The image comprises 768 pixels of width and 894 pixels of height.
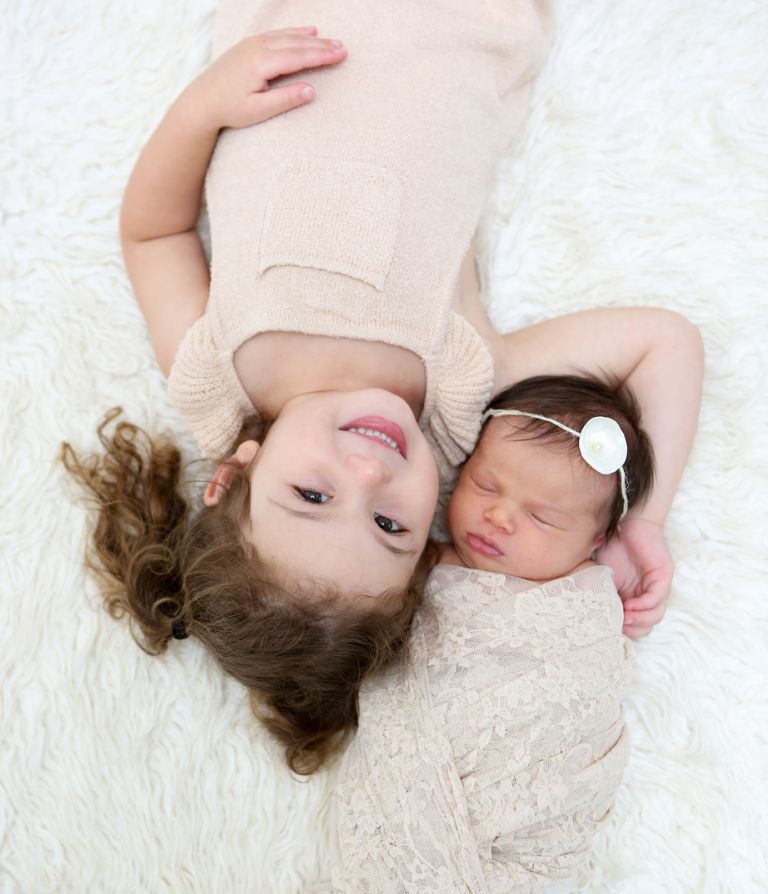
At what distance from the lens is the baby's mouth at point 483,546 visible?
1.50 m

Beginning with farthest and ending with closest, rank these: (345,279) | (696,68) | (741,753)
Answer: (696,68), (741,753), (345,279)

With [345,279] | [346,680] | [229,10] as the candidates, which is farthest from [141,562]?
[229,10]

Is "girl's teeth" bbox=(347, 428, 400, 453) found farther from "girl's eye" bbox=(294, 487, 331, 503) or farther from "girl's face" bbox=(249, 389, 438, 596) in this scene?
"girl's eye" bbox=(294, 487, 331, 503)

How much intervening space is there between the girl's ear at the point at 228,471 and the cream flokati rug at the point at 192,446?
25cm

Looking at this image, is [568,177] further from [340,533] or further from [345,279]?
[340,533]

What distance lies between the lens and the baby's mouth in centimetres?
150

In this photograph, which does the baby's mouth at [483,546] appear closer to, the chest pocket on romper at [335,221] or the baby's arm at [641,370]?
the baby's arm at [641,370]

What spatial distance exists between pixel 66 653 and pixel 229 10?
1235mm

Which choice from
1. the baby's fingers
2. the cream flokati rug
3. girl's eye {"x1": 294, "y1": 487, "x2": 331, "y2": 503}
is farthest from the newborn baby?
girl's eye {"x1": 294, "y1": 487, "x2": 331, "y2": 503}

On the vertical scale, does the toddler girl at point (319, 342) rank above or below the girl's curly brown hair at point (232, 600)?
above

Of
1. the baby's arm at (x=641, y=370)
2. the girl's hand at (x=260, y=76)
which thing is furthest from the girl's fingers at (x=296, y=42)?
the baby's arm at (x=641, y=370)

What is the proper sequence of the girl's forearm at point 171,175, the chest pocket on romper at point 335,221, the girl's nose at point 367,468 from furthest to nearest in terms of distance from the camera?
the girl's forearm at point 171,175, the chest pocket on romper at point 335,221, the girl's nose at point 367,468

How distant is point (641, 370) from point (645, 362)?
16 mm

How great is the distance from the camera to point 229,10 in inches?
63.9
